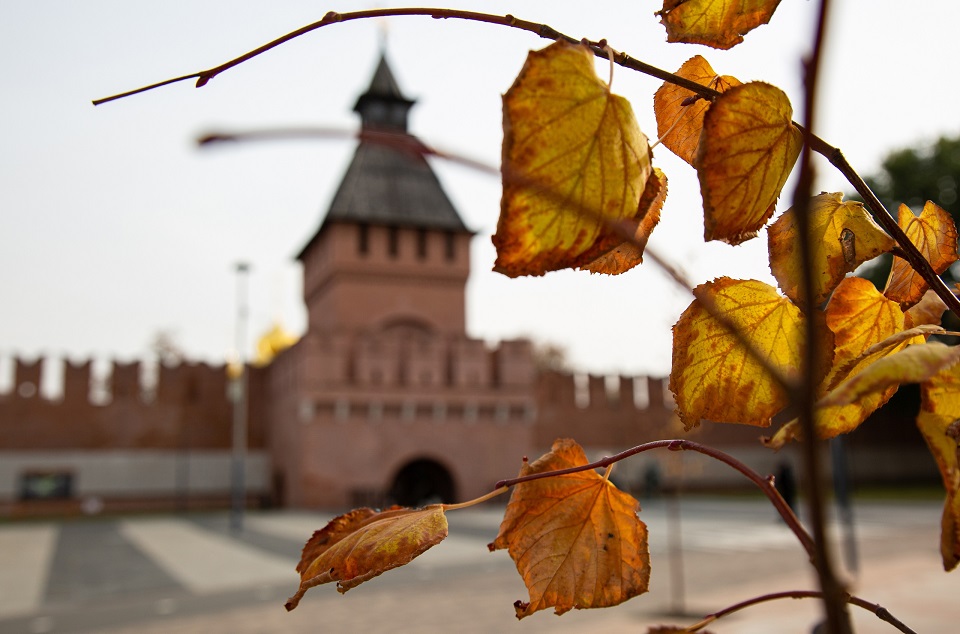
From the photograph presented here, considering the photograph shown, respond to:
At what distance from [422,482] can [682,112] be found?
25.9m

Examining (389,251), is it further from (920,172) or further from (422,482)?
(920,172)

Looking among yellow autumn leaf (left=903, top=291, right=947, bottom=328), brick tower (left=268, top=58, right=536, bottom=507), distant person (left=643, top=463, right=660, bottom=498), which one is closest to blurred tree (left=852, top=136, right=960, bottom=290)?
distant person (left=643, top=463, right=660, bottom=498)

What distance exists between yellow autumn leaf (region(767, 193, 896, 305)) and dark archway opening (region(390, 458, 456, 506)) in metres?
24.6

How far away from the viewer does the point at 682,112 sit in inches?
24.0

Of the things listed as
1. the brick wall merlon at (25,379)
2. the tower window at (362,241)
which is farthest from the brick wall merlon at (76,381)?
the tower window at (362,241)

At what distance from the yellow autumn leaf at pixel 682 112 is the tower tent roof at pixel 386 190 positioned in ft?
81.1

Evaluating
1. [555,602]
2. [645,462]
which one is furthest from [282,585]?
[645,462]

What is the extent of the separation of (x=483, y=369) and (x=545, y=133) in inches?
973

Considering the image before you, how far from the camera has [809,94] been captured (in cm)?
29

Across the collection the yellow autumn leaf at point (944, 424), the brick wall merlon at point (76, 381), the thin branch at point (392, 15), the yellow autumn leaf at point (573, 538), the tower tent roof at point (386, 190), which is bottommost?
the yellow autumn leaf at point (573, 538)

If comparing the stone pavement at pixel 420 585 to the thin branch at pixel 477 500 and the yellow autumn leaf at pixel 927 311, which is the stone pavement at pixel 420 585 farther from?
the thin branch at pixel 477 500

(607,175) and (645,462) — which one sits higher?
(607,175)

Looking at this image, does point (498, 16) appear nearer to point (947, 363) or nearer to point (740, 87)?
point (740, 87)

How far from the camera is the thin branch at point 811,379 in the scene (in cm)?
27
